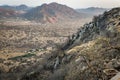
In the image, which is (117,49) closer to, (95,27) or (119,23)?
(119,23)

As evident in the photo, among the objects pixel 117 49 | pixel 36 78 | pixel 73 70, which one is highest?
pixel 117 49

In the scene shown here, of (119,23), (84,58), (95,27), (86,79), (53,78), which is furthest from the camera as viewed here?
(95,27)

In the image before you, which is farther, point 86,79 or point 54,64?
point 54,64

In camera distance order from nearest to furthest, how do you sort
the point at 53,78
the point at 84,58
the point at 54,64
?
the point at 84,58
the point at 53,78
the point at 54,64

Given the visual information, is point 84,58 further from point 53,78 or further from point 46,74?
point 46,74

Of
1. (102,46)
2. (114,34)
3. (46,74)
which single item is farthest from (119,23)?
(46,74)

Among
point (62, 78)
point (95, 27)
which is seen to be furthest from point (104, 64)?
point (95, 27)

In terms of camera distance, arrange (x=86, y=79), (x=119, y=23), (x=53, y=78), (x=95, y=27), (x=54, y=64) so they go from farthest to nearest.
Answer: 1. (x=95, y=27)
2. (x=119, y=23)
3. (x=54, y=64)
4. (x=53, y=78)
5. (x=86, y=79)

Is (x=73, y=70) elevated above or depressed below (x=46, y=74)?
above

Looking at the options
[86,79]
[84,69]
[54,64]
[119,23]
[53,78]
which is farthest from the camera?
[119,23]
